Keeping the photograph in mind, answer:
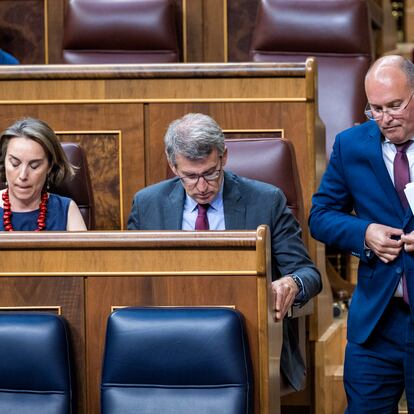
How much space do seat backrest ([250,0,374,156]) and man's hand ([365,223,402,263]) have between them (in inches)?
23.4

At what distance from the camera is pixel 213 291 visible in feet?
2.58

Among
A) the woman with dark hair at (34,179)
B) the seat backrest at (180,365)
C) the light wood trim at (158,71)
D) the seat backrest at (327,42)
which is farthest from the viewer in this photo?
the seat backrest at (327,42)

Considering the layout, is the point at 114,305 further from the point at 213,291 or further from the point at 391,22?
the point at 391,22

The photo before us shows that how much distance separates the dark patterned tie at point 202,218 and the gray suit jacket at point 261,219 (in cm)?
2

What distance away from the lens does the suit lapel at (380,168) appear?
82 cm

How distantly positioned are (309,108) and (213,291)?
0.37 meters

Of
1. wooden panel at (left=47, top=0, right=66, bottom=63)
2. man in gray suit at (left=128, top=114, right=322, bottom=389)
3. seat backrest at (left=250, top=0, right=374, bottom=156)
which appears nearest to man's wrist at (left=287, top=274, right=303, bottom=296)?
man in gray suit at (left=128, top=114, right=322, bottom=389)

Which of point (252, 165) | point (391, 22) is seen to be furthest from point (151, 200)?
point (391, 22)

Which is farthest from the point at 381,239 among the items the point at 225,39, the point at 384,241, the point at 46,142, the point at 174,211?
the point at 225,39

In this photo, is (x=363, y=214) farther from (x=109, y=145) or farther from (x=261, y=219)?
(x=109, y=145)

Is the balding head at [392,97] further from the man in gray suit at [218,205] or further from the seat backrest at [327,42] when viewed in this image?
the seat backrest at [327,42]

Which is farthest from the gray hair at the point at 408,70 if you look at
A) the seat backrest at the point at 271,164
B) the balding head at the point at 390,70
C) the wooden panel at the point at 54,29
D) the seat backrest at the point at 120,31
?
the wooden panel at the point at 54,29

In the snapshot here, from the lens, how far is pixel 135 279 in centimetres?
79

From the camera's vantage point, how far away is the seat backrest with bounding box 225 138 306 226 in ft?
3.29
